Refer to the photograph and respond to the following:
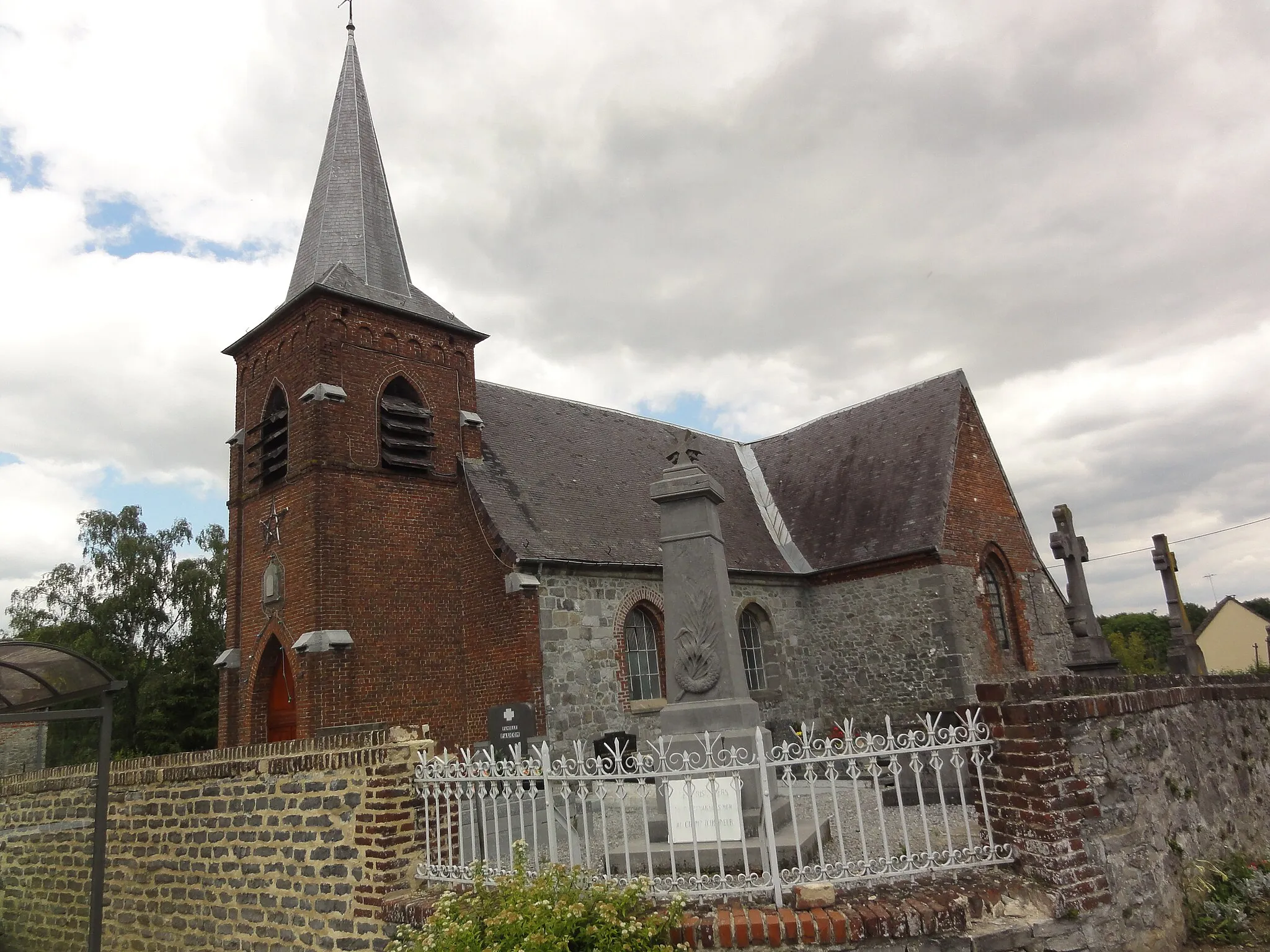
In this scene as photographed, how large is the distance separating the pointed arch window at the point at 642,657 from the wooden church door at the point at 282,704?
564 cm

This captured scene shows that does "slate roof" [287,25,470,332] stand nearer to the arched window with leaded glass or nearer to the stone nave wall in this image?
the stone nave wall

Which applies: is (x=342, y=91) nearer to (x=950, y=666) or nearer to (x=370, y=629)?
(x=370, y=629)

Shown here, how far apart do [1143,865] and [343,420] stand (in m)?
12.5

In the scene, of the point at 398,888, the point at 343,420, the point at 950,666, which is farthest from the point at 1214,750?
the point at 343,420

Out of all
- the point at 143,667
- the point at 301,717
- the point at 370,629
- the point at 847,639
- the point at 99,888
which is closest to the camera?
the point at 99,888

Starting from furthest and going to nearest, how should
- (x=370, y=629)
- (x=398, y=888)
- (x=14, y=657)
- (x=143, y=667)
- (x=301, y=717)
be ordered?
(x=143, y=667) < (x=370, y=629) < (x=301, y=717) < (x=14, y=657) < (x=398, y=888)

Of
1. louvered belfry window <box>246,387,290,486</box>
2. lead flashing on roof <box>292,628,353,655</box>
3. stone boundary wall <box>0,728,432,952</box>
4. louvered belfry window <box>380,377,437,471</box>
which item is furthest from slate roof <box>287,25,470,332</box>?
stone boundary wall <box>0,728,432,952</box>

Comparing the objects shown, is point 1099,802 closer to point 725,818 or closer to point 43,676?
point 725,818

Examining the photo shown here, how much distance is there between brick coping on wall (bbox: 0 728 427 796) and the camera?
6.50 metres

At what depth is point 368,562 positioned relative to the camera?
46.0ft

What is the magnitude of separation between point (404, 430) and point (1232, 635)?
50892 mm

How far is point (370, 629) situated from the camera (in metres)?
13.7

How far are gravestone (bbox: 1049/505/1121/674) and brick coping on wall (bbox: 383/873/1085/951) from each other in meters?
10.2

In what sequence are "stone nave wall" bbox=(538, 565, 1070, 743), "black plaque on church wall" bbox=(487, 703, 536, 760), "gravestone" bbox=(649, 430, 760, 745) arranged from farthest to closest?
"stone nave wall" bbox=(538, 565, 1070, 743) < "black plaque on church wall" bbox=(487, 703, 536, 760) < "gravestone" bbox=(649, 430, 760, 745)
